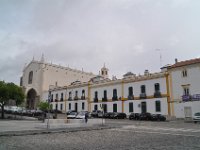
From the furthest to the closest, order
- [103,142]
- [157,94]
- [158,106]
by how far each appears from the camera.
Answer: [157,94] → [158,106] → [103,142]

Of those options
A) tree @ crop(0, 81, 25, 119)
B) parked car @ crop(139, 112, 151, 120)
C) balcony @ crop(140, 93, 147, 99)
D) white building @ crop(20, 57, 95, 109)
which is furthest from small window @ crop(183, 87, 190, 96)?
white building @ crop(20, 57, 95, 109)

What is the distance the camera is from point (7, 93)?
34.2m

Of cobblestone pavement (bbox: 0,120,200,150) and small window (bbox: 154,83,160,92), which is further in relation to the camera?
small window (bbox: 154,83,160,92)

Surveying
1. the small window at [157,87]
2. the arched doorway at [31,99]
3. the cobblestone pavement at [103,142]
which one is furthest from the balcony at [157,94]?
the arched doorway at [31,99]

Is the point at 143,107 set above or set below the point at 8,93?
below

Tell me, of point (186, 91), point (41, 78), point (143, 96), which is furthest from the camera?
point (41, 78)

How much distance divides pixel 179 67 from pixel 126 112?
45.5 ft

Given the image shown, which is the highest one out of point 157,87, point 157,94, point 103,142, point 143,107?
point 157,87

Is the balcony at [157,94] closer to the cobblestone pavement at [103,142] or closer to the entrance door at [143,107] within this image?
the entrance door at [143,107]

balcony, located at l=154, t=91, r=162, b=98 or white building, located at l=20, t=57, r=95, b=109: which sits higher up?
Result: white building, located at l=20, t=57, r=95, b=109

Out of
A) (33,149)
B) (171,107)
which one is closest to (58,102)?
(171,107)

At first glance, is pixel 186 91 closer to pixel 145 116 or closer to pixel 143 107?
pixel 145 116

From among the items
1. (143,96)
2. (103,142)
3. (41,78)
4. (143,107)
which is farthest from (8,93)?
(41,78)

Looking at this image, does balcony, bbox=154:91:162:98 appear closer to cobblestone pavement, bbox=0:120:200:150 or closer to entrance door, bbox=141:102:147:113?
entrance door, bbox=141:102:147:113
